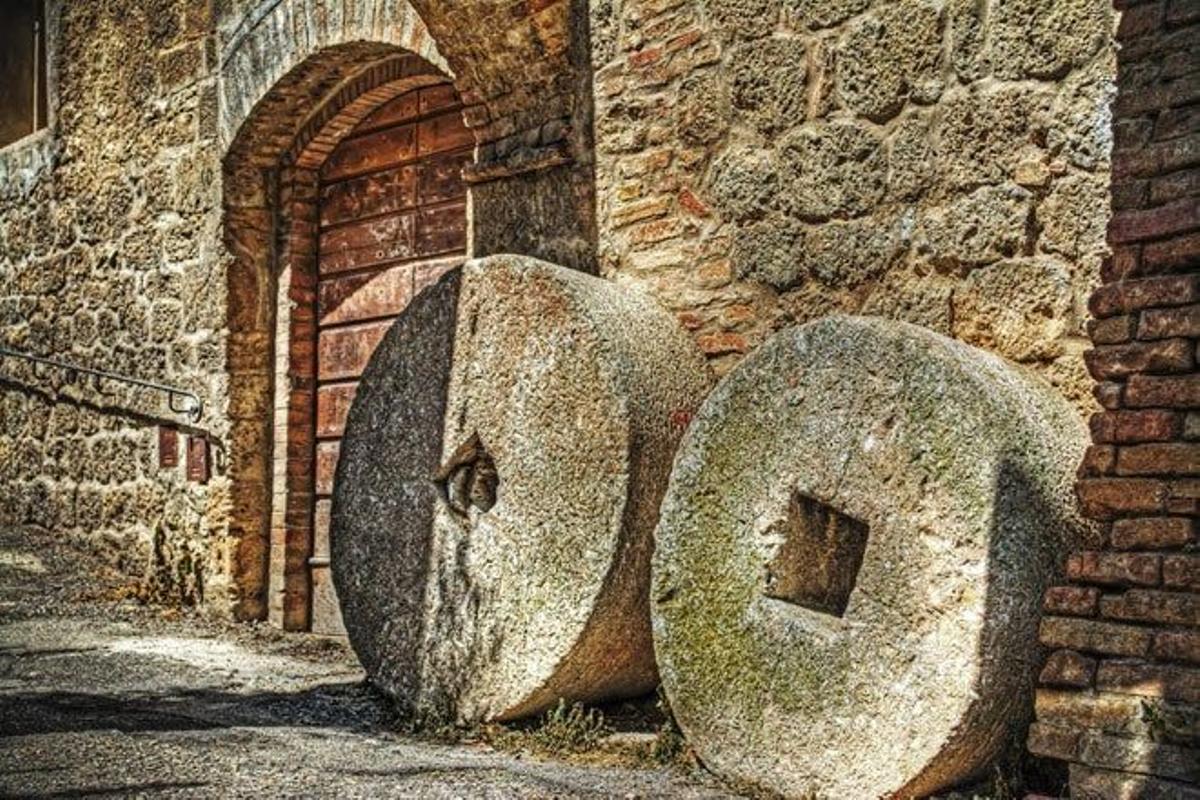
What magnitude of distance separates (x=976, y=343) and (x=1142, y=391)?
945 millimetres

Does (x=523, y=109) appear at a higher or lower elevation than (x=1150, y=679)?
higher

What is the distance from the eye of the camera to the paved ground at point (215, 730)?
3289 mm

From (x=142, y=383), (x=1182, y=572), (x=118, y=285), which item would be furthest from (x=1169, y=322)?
(x=118, y=285)

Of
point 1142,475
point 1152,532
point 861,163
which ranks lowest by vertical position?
point 1152,532

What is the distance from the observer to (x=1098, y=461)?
2842 mm

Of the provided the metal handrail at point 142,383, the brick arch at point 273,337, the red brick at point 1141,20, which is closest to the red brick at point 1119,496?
the red brick at point 1141,20

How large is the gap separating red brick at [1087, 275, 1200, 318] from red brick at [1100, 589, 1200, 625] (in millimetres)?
534

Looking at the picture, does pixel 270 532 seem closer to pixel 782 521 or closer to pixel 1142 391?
pixel 782 521

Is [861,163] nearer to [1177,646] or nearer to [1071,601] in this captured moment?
[1071,601]

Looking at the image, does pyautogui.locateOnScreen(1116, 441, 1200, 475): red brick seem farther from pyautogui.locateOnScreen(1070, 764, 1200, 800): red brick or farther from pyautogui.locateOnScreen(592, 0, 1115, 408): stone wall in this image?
pyautogui.locateOnScreen(592, 0, 1115, 408): stone wall

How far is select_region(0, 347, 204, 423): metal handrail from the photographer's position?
6.65 m

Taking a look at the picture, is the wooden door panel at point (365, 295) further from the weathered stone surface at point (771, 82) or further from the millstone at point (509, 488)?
the weathered stone surface at point (771, 82)

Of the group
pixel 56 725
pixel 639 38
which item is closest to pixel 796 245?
pixel 639 38

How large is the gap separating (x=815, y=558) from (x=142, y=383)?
4.33 meters
